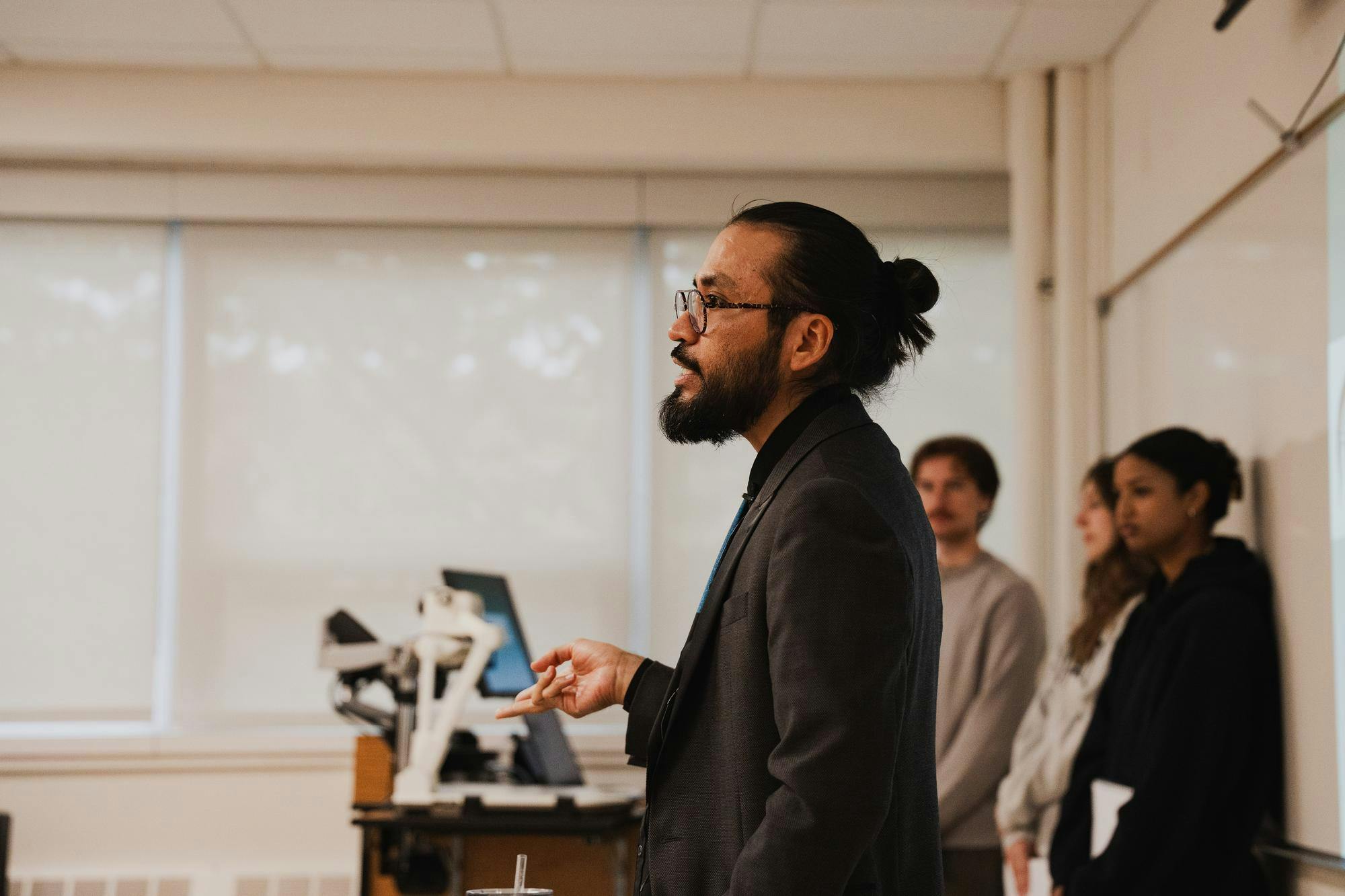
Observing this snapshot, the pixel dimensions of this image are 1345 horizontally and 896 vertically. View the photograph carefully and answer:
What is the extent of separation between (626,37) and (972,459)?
1.54m

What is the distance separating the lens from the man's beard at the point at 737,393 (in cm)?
130

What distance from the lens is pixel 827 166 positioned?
3.90m

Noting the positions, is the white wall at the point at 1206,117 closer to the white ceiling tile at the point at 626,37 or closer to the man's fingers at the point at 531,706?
the white ceiling tile at the point at 626,37

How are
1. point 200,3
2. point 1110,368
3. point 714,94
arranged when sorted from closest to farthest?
point 200,3, point 1110,368, point 714,94

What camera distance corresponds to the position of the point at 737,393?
1.31m

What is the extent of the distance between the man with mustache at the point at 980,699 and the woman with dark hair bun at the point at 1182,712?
0.74 ft

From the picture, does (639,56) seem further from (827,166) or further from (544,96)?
(827,166)

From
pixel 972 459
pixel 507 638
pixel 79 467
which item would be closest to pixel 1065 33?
pixel 972 459

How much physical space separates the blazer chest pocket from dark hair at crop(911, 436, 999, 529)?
1781mm

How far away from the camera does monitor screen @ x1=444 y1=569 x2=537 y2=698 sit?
293 cm

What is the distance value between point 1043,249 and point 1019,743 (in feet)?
5.45

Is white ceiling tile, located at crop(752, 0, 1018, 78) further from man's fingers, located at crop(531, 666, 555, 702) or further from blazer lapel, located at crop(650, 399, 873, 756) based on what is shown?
man's fingers, located at crop(531, 666, 555, 702)

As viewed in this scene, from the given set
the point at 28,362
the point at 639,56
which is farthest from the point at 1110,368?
the point at 28,362

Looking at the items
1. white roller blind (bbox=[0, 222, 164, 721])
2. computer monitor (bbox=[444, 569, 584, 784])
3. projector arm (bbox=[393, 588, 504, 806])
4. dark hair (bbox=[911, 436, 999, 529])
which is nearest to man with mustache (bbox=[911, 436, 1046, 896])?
dark hair (bbox=[911, 436, 999, 529])
